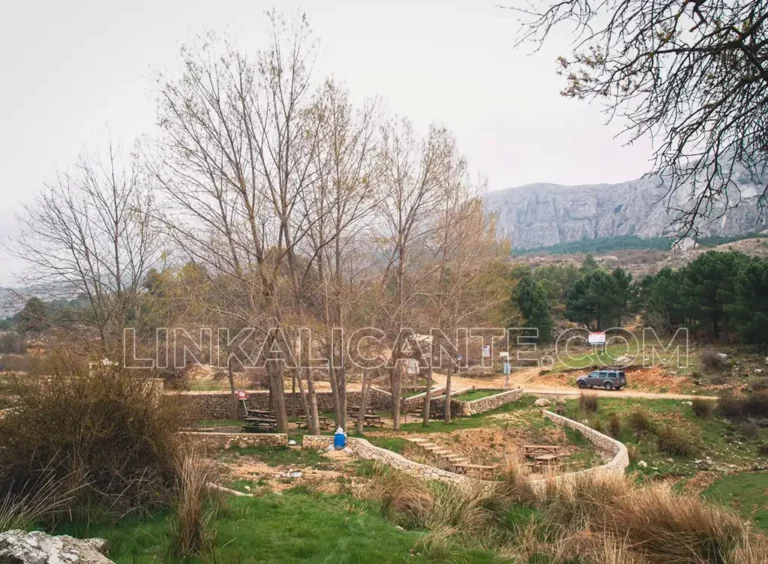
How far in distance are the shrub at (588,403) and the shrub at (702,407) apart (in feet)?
13.0

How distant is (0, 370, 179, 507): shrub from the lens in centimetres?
652

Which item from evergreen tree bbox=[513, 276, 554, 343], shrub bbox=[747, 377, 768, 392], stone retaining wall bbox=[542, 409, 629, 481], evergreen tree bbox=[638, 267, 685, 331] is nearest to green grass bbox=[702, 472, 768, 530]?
stone retaining wall bbox=[542, 409, 629, 481]

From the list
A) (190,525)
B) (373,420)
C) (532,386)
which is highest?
(190,525)

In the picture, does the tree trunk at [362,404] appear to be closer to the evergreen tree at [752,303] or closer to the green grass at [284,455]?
the green grass at [284,455]

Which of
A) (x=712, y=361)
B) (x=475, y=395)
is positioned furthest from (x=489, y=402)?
(x=712, y=361)

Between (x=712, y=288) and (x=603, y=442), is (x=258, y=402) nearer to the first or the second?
(x=603, y=442)

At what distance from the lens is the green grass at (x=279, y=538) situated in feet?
18.5

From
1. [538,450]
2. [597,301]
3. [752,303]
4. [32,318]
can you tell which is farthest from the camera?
[597,301]

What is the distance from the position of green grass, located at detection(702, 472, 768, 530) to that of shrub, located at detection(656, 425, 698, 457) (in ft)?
7.32

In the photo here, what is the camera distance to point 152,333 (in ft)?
67.4

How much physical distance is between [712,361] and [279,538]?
99.6ft

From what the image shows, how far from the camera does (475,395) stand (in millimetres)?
30312

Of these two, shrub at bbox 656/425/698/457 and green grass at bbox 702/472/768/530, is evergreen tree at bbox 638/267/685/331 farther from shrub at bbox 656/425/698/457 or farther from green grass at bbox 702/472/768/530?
green grass at bbox 702/472/768/530

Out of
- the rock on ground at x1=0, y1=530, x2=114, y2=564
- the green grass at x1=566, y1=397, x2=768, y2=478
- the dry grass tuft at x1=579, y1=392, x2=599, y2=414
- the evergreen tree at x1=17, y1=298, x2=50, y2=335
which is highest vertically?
the evergreen tree at x1=17, y1=298, x2=50, y2=335
